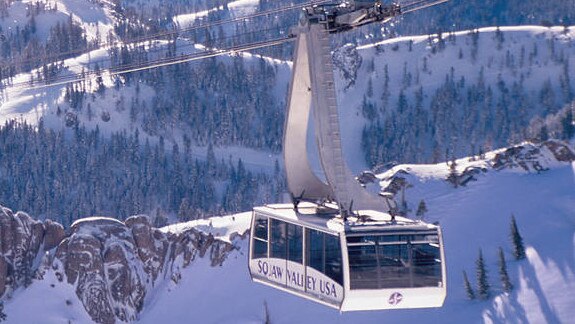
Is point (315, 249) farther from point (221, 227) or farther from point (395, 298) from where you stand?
point (221, 227)

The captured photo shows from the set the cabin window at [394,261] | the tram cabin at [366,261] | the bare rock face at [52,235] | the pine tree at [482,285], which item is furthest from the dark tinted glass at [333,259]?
the bare rock face at [52,235]

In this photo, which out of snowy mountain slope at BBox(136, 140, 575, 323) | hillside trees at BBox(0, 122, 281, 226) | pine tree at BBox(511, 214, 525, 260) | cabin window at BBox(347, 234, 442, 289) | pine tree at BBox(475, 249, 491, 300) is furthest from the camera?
hillside trees at BBox(0, 122, 281, 226)

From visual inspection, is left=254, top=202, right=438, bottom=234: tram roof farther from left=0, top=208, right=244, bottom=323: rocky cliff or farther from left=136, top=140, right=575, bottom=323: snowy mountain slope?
left=0, top=208, right=244, bottom=323: rocky cliff

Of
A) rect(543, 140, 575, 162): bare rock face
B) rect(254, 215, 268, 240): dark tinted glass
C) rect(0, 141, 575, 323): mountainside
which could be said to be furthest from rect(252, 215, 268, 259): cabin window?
rect(543, 140, 575, 162): bare rock face

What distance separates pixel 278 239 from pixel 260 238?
1.15 metres

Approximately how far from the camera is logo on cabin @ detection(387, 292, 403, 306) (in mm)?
39031

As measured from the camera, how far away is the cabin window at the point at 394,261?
38594 mm

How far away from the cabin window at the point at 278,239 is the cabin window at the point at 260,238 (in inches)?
16.3

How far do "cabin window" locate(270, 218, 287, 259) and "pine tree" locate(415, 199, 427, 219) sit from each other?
70.1 m

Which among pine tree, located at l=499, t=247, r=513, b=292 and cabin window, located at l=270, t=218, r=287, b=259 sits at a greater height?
cabin window, located at l=270, t=218, r=287, b=259

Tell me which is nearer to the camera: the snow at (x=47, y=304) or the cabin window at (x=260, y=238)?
the cabin window at (x=260, y=238)

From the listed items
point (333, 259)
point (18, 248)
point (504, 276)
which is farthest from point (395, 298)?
point (18, 248)

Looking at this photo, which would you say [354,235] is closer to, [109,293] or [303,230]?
[303,230]

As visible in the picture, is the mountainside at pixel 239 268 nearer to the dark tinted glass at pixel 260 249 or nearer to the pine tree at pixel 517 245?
the pine tree at pixel 517 245
